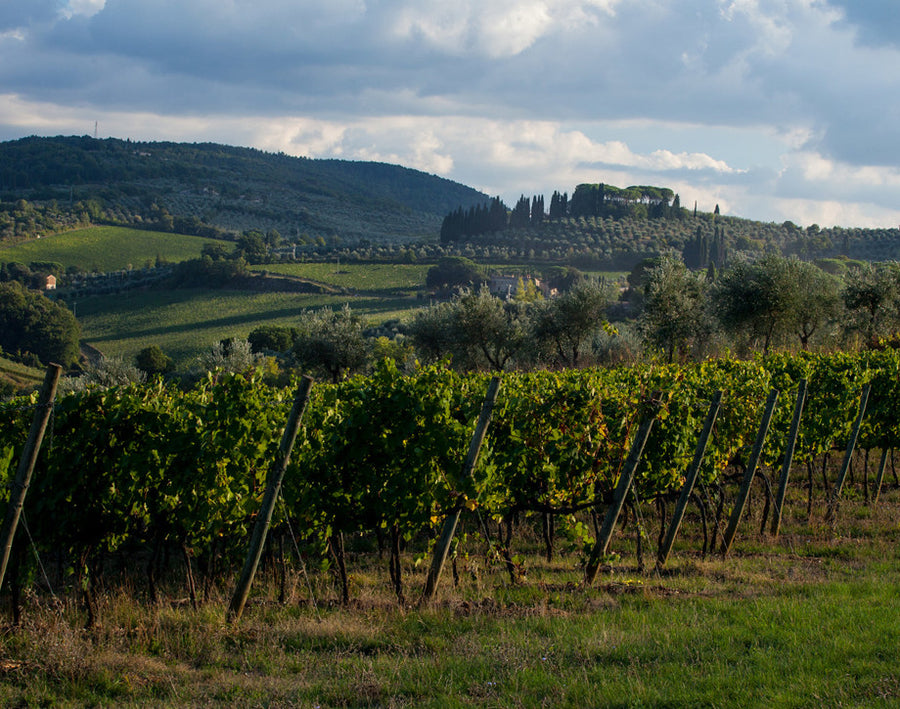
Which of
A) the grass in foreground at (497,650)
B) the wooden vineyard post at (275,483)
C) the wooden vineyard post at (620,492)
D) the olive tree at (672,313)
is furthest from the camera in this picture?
the olive tree at (672,313)

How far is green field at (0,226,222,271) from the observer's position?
132000 mm

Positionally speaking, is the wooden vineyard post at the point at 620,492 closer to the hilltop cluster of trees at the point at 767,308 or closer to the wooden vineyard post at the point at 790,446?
the wooden vineyard post at the point at 790,446

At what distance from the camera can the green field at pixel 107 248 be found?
13200cm

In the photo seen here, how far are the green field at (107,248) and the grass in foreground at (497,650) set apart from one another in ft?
447

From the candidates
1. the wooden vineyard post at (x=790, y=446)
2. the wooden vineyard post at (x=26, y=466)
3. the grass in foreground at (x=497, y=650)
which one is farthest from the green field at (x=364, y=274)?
the wooden vineyard post at (x=26, y=466)

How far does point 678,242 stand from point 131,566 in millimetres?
135954

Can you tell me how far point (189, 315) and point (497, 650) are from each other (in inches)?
3718

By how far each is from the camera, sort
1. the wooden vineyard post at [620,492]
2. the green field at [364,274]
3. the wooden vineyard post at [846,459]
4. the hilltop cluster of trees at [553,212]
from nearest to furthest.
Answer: the wooden vineyard post at [620,492] → the wooden vineyard post at [846,459] → the green field at [364,274] → the hilltop cluster of trees at [553,212]

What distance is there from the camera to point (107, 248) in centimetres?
14712

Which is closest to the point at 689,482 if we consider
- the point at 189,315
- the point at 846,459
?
the point at 846,459

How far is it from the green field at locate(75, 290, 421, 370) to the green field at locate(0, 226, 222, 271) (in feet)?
96.5

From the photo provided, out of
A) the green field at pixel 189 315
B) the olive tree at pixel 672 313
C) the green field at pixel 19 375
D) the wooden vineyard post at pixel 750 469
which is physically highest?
the olive tree at pixel 672 313

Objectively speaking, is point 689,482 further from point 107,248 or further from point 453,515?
point 107,248

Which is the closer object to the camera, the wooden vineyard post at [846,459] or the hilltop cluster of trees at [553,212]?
the wooden vineyard post at [846,459]
